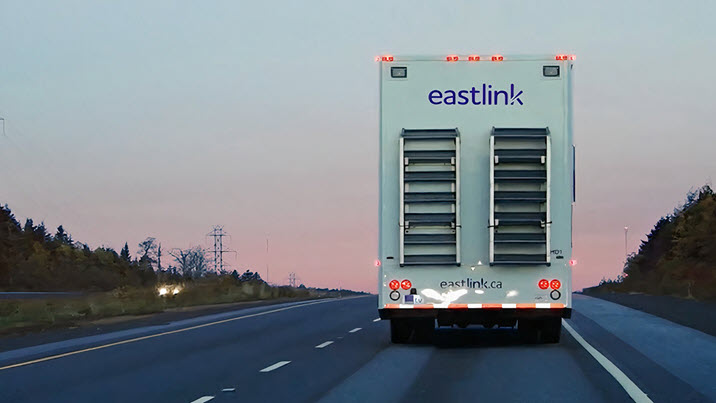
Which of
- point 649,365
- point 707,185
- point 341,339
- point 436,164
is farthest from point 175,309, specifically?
point 707,185

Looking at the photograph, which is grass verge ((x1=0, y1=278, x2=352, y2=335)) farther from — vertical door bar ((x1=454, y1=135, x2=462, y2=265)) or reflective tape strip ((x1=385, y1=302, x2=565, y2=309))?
vertical door bar ((x1=454, y1=135, x2=462, y2=265))

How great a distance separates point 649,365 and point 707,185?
117 meters

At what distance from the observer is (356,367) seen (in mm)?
17234

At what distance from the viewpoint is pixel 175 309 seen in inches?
1635

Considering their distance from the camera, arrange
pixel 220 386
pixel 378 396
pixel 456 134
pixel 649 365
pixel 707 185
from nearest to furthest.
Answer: pixel 378 396 < pixel 220 386 < pixel 649 365 < pixel 456 134 < pixel 707 185

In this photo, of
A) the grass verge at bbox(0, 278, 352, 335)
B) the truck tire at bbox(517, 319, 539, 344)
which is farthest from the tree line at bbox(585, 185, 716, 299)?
the truck tire at bbox(517, 319, 539, 344)

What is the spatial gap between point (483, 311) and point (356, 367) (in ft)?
11.4

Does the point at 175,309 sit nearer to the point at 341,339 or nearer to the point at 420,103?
the point at 341,339

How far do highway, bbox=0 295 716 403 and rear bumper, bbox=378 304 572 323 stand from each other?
26.1 inches

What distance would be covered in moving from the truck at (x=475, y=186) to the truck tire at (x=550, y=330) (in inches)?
59.8

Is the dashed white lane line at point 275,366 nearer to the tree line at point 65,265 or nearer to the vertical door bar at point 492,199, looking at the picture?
the vertical door bar at point 492,199

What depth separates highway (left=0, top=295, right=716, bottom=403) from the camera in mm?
13727

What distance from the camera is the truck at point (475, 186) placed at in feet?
64.3

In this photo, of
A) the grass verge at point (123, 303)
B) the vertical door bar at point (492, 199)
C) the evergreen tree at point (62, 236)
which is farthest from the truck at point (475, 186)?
the evergreen tree at point (62, 236)
